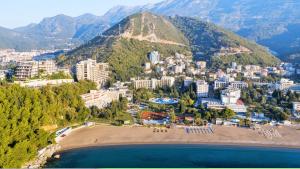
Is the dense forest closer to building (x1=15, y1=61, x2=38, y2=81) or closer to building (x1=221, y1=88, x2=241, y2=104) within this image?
building (x1=15, y1=61, x2=38, y2=81)

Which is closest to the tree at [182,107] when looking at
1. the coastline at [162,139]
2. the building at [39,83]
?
the coastline at [162,139]

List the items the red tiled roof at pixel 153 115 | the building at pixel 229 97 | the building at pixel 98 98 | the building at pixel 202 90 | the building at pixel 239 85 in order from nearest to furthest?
the red tiled roof at pixel 153 115, the building at pixel 98 98, the building at pixel 229 97, the building at pixel 202 90, the building at pixel 239 85

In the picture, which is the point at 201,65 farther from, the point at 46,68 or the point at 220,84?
the point at 46,68

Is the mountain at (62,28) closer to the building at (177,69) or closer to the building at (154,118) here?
the building at (177,69)

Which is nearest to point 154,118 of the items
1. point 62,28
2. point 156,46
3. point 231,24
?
point 156,46

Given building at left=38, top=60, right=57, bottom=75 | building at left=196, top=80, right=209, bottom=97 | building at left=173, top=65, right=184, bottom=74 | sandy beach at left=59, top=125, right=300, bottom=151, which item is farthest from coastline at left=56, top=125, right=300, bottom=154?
building at left=173, top=65, right=184, bottom=74

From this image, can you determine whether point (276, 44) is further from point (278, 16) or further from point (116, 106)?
point (116, 106)
